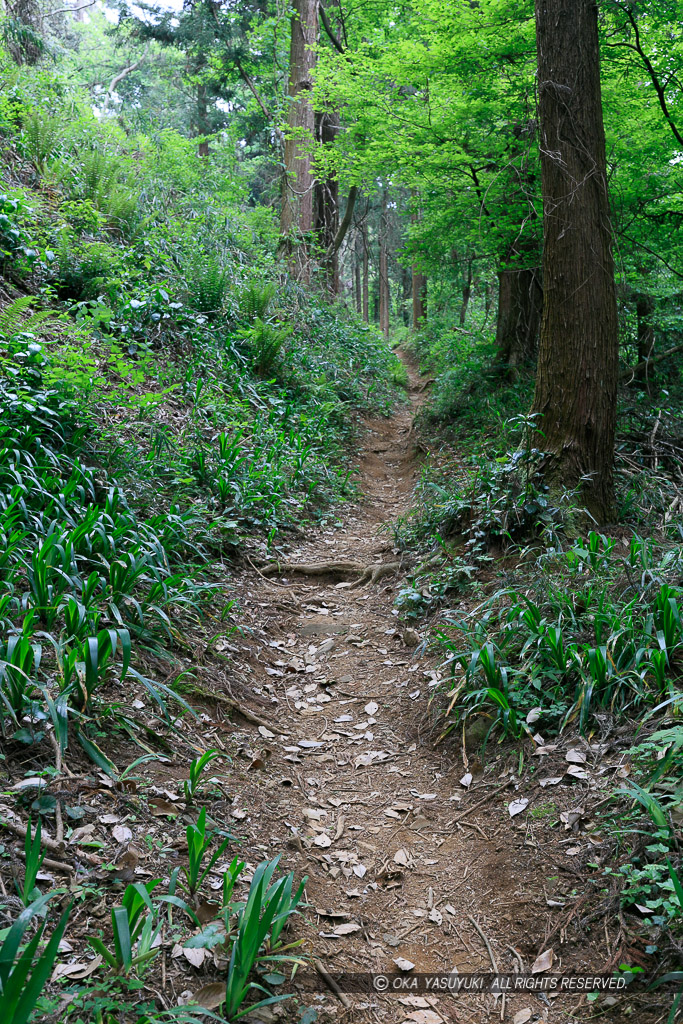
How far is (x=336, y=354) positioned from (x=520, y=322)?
424 cm

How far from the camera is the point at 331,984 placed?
229 cm

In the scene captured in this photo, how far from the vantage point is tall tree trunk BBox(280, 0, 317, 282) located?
12320mm

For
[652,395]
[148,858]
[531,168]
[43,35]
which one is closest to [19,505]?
[148,858]

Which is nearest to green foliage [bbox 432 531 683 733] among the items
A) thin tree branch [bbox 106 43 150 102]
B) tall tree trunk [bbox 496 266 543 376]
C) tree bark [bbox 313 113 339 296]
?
tall tree trunk [bbox 496 266 543 376]

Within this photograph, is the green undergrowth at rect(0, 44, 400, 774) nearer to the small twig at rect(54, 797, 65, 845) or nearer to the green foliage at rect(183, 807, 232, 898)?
the small twig at rect(54, 797, 65, 845)

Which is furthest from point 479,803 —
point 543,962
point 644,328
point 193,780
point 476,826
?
point 644,328

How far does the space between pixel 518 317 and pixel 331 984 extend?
8.45 metres

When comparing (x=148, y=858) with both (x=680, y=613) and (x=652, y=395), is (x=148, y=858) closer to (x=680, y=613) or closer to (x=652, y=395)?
(x=680, y=613)

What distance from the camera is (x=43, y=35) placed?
436 inches

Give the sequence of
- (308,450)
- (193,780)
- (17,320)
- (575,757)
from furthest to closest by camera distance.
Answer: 1. (308,450)
2. (17,320)
3. (575,757)
4. (193,780)

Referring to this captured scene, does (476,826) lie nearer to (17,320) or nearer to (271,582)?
(271,582)

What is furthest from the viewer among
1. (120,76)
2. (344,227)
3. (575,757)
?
(120,76)

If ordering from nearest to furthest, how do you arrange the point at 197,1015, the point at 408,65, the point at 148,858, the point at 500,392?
the point at 197,1015 → the point at 148,858 → the point at 408,65 → the point at 500,392

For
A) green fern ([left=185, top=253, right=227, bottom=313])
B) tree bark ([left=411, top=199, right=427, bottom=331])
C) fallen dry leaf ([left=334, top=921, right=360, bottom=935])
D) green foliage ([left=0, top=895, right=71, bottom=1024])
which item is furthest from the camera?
tree bark ([left=411, top=199, right=427, bottom=331])
